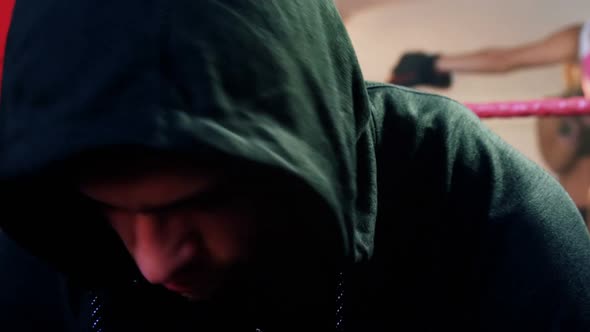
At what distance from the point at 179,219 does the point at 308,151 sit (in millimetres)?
102

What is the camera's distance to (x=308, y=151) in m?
0.44

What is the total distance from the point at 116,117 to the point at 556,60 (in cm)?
231

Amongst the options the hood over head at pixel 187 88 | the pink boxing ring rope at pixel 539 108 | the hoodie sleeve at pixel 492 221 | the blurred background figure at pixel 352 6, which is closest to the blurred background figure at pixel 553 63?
the blurred background figure at pixel 352 6

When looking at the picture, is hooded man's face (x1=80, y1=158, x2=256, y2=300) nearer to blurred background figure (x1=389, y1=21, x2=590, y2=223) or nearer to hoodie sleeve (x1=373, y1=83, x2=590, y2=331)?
hoodie sleeve (x1=373, y1=83, x2=590, y2=331)

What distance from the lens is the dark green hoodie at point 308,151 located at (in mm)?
405

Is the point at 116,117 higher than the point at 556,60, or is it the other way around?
→ the point at 116,117

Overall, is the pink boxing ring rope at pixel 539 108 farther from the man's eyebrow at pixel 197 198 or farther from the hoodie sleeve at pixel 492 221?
the man's eyebrow at pixel 197 198

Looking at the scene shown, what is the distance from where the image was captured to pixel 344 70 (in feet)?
1.60

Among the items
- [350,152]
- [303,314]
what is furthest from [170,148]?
[303,314]

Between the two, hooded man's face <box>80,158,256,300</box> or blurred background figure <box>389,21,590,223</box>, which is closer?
hooded man's face <box>80,158,256,300</box>

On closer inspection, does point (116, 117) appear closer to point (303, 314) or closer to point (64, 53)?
point (64, 53)

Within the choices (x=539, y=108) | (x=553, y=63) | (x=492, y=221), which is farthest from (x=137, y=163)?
(x=553, y=63)

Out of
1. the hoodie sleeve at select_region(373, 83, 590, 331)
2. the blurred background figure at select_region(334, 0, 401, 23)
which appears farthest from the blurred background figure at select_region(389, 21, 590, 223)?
the hoodie sleeve at select_region(373, 83, 590, 331)

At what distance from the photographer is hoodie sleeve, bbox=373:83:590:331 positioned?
0.53 m
